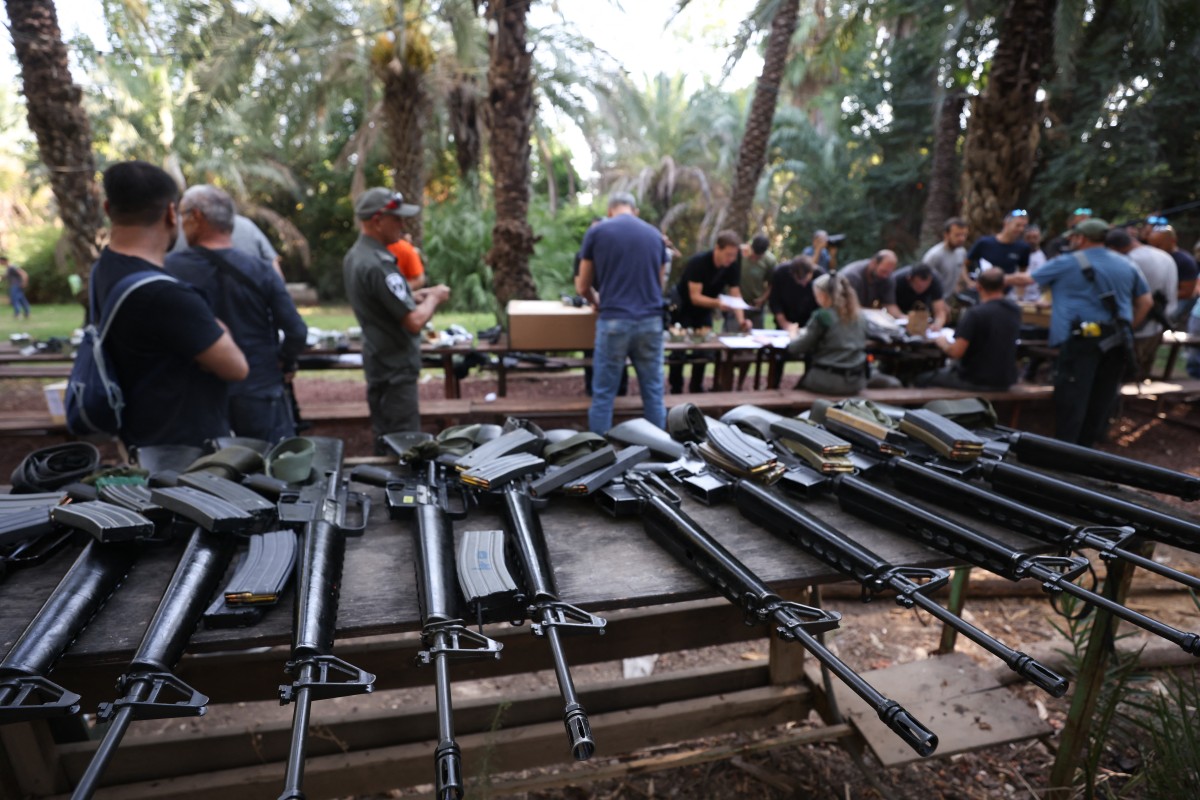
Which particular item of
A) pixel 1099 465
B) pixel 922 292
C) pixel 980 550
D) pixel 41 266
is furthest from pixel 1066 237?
pixel 41 266

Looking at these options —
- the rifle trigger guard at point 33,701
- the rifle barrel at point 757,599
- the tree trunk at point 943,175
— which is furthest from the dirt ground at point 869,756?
the tree trunk at point 943,175

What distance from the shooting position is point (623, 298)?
209 inches

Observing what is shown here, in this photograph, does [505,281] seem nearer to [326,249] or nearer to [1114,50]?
[1114,50]

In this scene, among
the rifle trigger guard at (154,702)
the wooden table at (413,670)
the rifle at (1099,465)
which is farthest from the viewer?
the rifle at (1099,465)

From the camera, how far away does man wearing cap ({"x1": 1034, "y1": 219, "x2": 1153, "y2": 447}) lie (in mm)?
5609

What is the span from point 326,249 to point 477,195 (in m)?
10.4

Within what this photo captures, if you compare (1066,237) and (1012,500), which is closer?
(1012,500)

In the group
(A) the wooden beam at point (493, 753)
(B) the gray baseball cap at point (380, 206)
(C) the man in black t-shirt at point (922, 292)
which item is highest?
(B) the gray baseball cap at point (380, 206)

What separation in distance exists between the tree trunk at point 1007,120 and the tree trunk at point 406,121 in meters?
9.72

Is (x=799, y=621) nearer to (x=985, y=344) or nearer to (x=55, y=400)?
(x=985, y=344)

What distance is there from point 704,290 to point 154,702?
22.1 ft

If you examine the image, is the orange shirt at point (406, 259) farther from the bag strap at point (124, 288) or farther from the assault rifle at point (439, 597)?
the assault rifle at point (439, 597)

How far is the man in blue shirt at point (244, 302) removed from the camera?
11.6 ft

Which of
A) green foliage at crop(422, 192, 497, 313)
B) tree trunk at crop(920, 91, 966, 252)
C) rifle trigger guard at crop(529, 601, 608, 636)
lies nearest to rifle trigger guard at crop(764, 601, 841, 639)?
rifle trigger guard at crop(529, 601, 608, 636)
